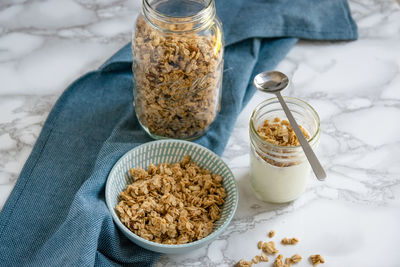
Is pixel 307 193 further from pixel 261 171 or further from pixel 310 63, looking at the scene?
pixel 310 63

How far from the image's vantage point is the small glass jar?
4.25ft

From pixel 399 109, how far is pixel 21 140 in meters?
1.02

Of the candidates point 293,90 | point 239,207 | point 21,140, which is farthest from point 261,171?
point 21,140

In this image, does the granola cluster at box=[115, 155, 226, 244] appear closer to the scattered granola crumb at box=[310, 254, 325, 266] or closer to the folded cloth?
the folded cloth

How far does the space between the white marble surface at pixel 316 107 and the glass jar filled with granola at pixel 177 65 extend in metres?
0.16

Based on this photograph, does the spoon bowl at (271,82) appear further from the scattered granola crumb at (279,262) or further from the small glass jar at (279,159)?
the scattered granola crumb at (279,262)

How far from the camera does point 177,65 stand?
137cm

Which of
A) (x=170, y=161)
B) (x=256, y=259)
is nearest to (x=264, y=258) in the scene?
(x=256, y=259)

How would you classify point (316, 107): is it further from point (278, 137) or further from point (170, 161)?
point (170, 161)

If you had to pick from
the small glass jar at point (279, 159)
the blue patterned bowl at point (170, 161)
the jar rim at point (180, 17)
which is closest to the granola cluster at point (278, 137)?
the small glass jar at point (279, 159)

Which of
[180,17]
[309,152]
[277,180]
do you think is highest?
[180,17]

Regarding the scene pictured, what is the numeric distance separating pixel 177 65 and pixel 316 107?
18.4 inches

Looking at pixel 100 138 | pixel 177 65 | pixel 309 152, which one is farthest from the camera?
pixel 100 138

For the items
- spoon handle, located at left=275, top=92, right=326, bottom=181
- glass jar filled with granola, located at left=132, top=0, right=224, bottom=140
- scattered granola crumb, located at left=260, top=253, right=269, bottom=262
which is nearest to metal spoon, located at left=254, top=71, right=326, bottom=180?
spoon handle, located at left=275, top=92, right=326, bottom=181
